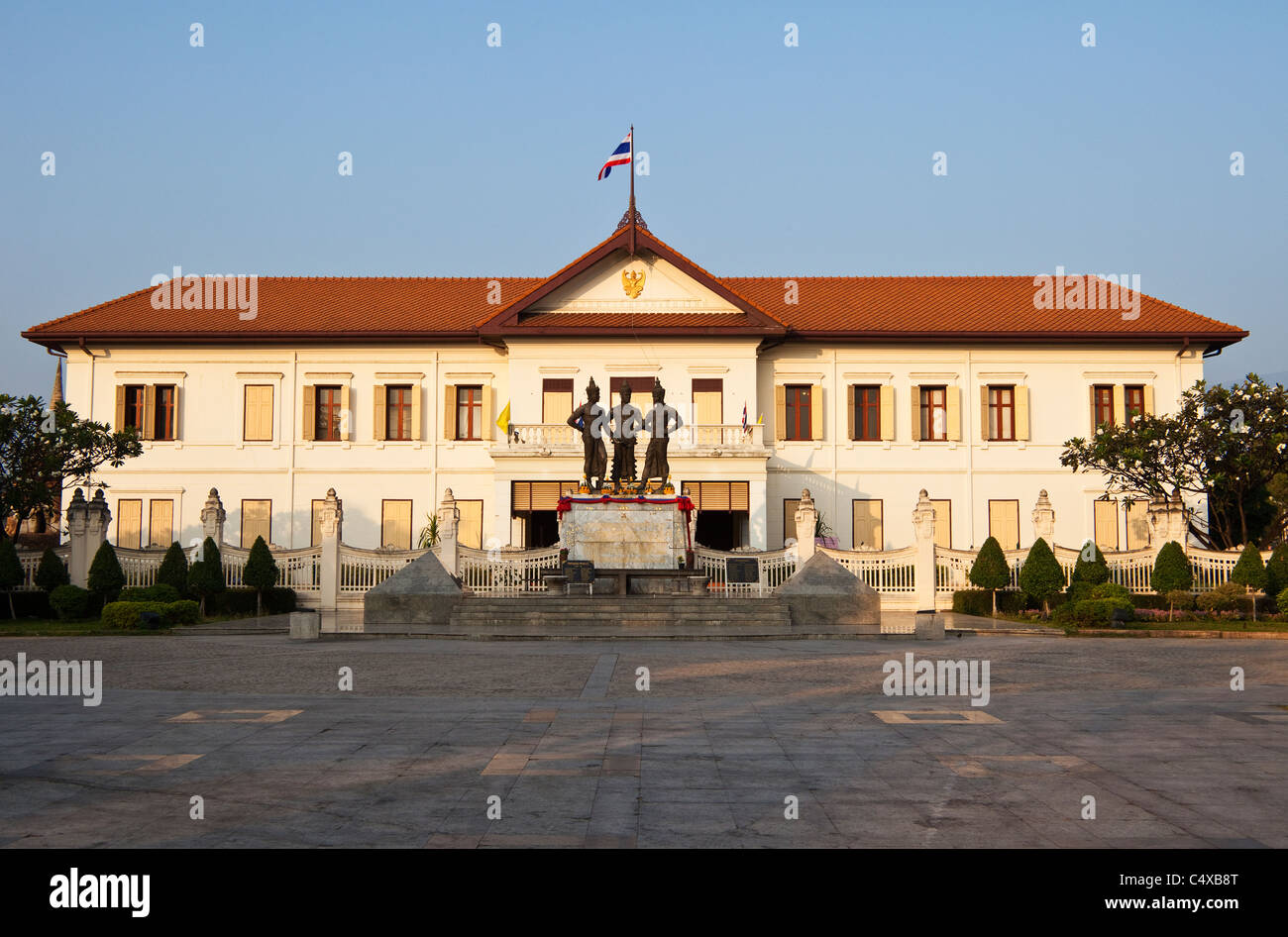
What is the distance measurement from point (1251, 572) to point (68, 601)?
24941 mm

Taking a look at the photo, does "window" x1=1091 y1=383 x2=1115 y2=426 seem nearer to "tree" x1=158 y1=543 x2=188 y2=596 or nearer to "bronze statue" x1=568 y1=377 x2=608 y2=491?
"bronze statue" x1=568 y1=377 x2=608 y2=491

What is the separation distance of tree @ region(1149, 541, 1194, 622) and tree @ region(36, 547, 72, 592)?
24207 mm

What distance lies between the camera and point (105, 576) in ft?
81.3

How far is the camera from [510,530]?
33.7 m

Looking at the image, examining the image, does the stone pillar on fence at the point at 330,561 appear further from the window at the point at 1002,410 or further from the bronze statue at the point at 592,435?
the window at the point at 1002,410

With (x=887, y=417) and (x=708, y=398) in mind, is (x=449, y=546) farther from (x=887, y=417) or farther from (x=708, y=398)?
(x=887, y=417)

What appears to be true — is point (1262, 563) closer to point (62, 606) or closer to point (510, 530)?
point (510, 530)

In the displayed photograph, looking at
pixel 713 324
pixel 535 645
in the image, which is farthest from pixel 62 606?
pixel 713 324

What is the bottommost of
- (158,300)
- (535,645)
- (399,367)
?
(535,645)

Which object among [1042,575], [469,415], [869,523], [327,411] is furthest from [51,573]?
[869,523]

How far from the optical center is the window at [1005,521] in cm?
3531

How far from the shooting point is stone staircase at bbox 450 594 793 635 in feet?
69.2

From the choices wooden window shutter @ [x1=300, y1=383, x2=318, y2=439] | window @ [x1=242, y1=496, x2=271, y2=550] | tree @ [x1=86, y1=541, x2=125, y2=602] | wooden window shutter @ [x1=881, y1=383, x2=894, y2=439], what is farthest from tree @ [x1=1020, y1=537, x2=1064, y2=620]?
window @ [x1=242, y1=496, x2=271, y2=550]
